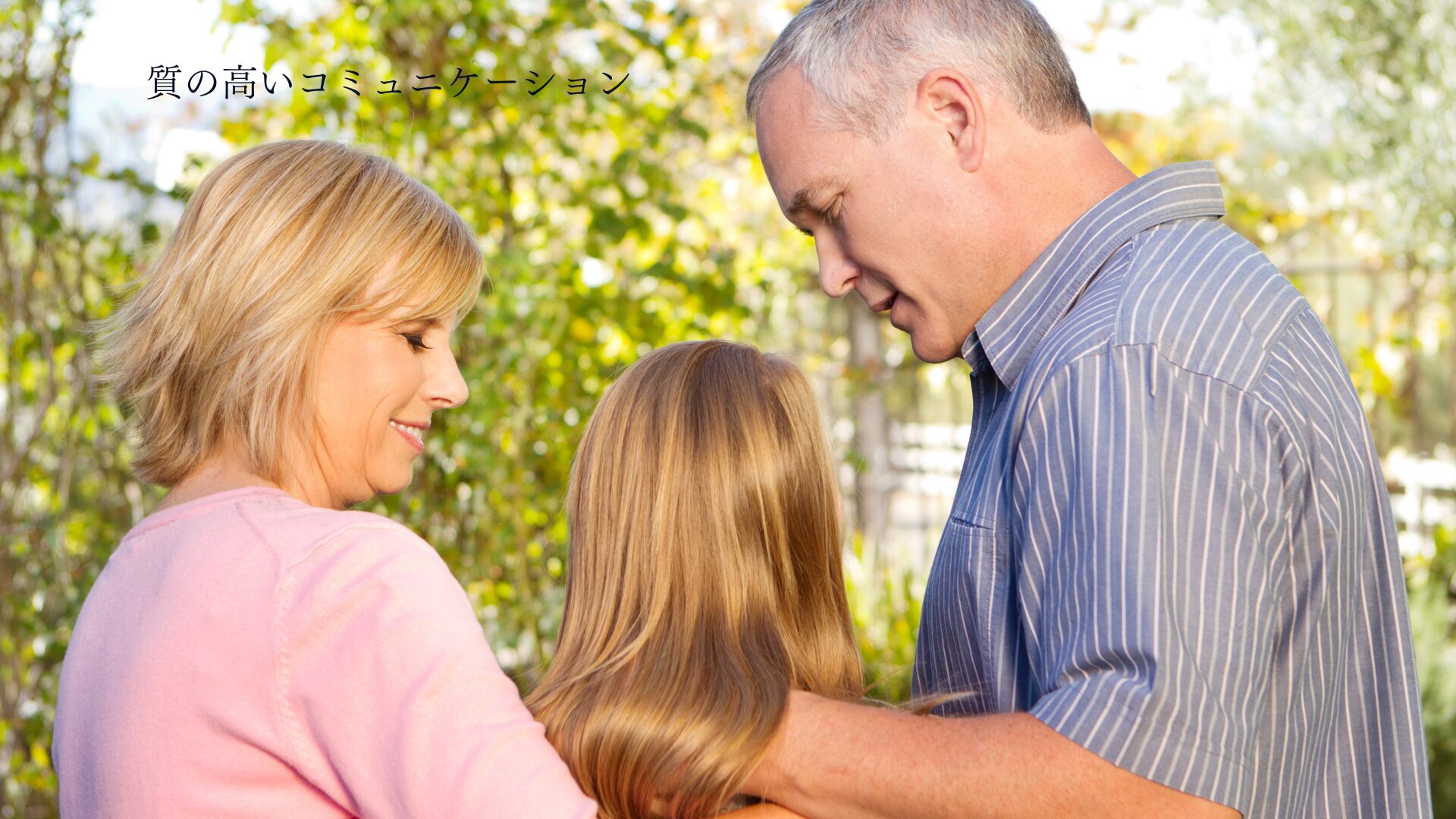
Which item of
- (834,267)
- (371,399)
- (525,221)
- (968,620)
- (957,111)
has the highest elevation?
Result: (525,221)

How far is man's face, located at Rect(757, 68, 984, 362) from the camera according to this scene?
58.8 inches

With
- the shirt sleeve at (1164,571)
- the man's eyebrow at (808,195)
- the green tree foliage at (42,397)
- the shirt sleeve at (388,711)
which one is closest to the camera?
the shirt sleeve at (1164,571)

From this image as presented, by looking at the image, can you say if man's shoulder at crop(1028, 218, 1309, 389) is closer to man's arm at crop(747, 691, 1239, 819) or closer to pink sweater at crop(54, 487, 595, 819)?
man's arm at crop(747, 691, 1239, 819)

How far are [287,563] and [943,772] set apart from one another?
0.69 meters

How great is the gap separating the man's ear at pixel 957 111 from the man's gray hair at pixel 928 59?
2 cm

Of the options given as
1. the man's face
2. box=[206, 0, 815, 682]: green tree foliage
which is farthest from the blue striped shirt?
box=[206, 0, 815, 682]: green tree foliage

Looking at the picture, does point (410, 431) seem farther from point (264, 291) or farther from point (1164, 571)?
point (1164, 571)

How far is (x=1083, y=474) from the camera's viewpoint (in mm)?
1121

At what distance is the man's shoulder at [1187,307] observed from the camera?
1141 mm

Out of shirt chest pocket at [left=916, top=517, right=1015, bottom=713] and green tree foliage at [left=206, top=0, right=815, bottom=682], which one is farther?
green tree foliage at [left=206, top=0, right=815, bottom=682]

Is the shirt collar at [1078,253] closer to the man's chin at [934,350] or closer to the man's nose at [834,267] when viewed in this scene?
the man's chin at [934,350]

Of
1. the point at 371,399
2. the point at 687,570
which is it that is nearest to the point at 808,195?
the point at 687,570

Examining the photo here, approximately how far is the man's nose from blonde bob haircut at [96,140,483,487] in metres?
0.50

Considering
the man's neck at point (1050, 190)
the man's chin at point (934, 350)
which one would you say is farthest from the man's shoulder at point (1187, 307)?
the man's chin at point (934, 350)
